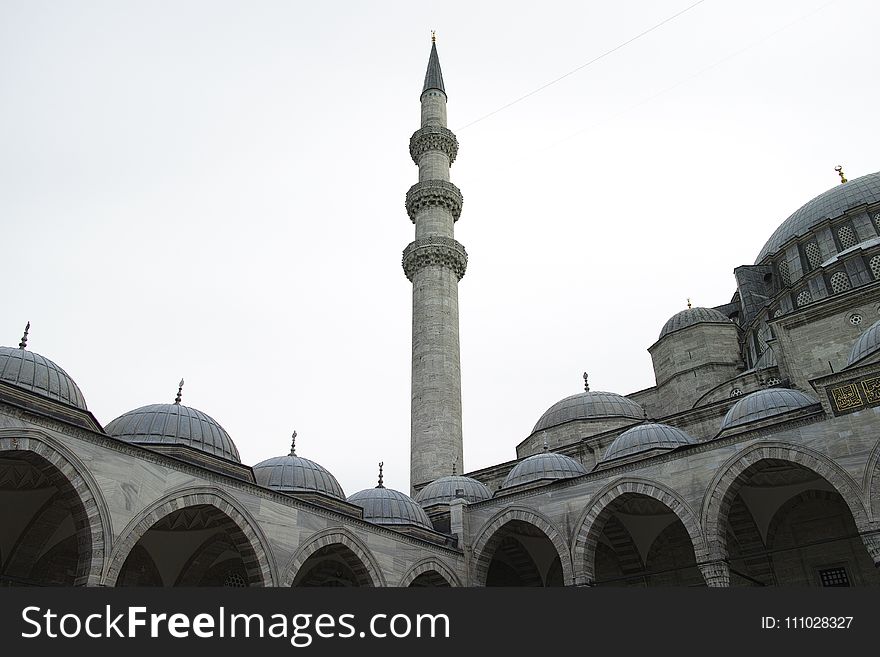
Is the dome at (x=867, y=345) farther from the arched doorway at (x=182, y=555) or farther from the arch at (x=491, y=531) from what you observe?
the arched doorway at (x=182, y=555)

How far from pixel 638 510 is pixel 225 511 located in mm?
9368

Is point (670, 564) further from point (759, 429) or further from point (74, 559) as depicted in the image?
point (74, 559)

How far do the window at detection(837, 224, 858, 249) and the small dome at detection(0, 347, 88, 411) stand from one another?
21416 mm

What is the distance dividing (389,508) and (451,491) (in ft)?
9.62

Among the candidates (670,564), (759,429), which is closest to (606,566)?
(670,564)

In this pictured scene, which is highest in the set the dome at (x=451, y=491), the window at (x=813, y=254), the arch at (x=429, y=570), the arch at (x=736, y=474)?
the window at (x=813, y=254)

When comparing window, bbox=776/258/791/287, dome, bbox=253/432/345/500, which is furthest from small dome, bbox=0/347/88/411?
window, bbox=776/258/791/287

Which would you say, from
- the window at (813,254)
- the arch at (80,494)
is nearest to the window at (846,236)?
the window at (813,254)

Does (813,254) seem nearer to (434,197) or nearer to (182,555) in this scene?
(434,197)

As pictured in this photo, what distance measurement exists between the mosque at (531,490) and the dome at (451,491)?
6 centimetres

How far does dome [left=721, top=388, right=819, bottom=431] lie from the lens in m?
14.7

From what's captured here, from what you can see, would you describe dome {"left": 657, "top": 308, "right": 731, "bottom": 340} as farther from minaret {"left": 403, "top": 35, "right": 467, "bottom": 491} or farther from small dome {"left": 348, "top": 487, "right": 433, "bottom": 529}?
small dome {"left": 348, "top": 487, "right": 433, "bottom": 529}

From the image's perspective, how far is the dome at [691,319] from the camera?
24.6 metres

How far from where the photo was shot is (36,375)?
12.2 meters
